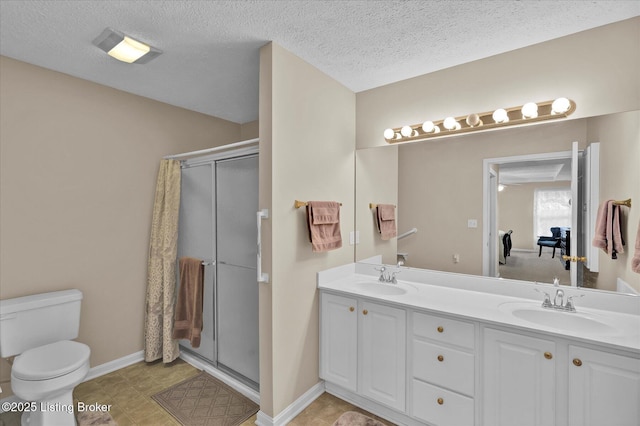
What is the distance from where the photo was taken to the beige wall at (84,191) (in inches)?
85.5

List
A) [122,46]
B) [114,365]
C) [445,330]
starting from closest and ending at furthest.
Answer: [445,330] < [122,46] < [114,365]

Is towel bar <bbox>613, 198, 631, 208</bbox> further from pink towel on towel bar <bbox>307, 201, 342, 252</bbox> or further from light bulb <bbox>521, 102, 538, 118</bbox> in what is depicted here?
pink towel on towel bar <bbox>307, 201, 342, 252</bbox>

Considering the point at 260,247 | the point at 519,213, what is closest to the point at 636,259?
the point at 519,213

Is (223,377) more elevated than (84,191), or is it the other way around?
(84,191)

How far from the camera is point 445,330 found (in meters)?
1.76

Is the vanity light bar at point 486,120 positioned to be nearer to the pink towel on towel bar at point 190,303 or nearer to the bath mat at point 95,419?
the pink towel on towel bar at point 190,303

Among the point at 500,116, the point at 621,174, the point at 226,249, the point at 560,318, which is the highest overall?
the point at 500,116

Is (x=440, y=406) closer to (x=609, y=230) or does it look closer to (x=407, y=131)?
(x=609, y=230)

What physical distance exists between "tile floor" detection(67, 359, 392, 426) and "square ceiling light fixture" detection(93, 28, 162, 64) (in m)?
2.37

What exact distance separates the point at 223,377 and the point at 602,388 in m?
2.43

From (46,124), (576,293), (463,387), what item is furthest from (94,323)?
(576,293)

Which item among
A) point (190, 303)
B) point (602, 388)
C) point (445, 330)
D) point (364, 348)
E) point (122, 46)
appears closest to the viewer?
point (602, 388)

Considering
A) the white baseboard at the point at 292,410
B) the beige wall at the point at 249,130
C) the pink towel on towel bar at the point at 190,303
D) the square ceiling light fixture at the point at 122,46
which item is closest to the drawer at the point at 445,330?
the white baseboard at the point at 292,410

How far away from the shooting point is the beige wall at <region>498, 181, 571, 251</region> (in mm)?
1974
